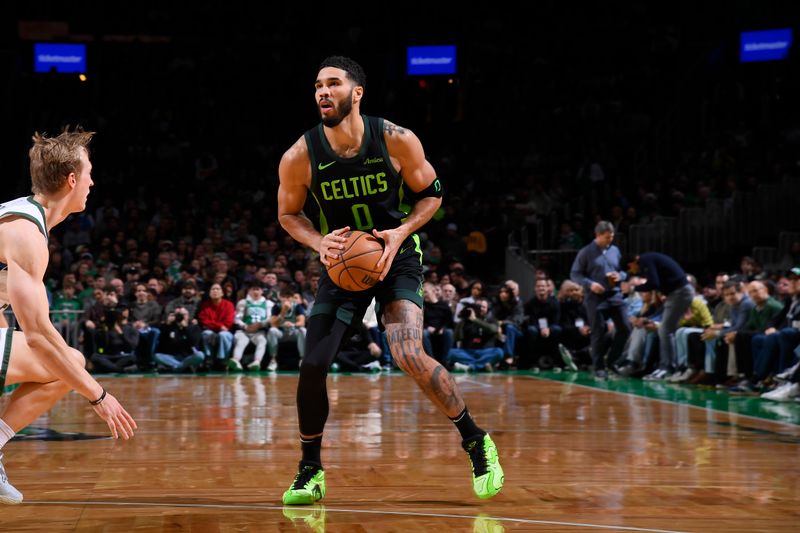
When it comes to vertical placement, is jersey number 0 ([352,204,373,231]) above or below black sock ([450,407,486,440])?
above

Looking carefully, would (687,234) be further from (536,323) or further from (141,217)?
(141,217)

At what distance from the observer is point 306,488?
4371 millimetres

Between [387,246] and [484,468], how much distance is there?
103cm

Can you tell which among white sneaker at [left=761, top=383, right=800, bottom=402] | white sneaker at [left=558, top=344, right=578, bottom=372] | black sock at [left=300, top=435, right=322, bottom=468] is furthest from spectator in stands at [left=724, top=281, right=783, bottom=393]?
black sock at [left=300, top=435, right=322, bottom=468]

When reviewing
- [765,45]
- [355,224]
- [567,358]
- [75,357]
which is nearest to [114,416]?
[75,357]

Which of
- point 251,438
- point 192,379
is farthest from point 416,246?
point 192,379

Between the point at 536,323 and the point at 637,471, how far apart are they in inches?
398

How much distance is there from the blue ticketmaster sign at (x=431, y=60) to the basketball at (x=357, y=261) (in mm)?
21487

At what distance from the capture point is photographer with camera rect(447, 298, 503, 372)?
14930 mm

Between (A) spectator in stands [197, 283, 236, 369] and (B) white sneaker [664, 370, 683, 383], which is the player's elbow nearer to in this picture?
(B) white sneaker [664, 370, 683, 383]

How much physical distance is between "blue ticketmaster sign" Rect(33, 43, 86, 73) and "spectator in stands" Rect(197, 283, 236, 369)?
39.2 feet

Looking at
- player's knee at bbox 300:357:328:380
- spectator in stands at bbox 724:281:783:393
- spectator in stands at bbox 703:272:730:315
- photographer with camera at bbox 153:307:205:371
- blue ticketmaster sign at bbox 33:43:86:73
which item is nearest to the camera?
player's knee at bbox 300:357:328:380

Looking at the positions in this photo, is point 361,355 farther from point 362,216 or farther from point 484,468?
point 484,468

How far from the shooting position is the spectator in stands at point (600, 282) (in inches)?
486
